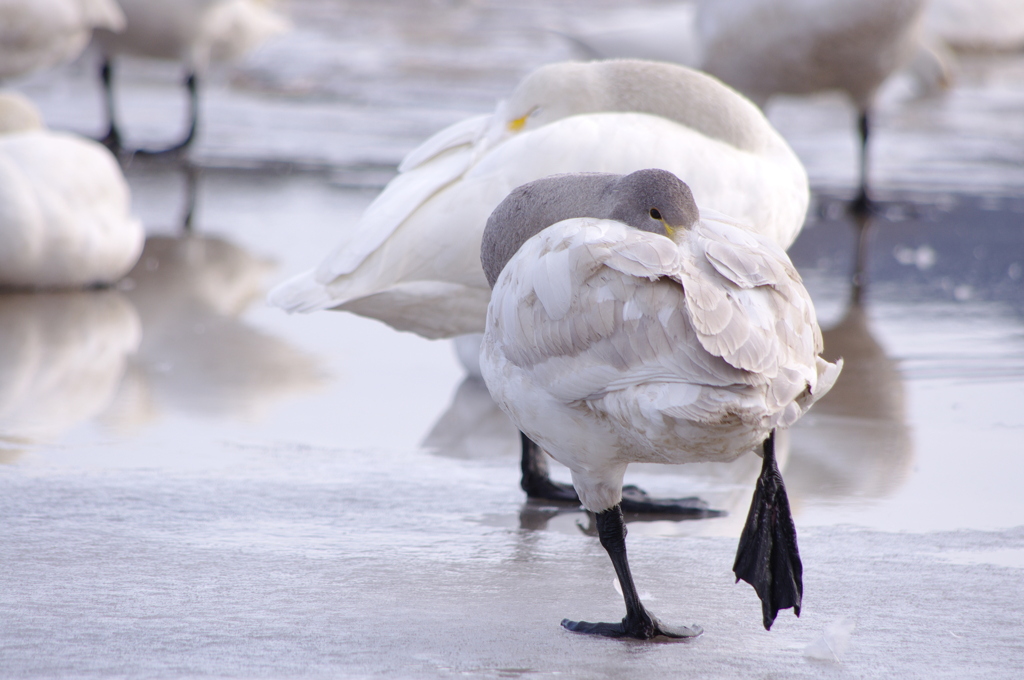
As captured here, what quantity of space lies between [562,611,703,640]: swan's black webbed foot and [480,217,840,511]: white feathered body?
29 cm

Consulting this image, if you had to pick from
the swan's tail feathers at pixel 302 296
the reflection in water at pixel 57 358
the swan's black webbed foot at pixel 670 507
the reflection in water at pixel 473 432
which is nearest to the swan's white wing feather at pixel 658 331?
the swan's black webbed foot at pixel 670 507

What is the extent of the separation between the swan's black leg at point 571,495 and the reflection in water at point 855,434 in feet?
1.03

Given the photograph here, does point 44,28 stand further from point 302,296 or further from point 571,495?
point 571,495

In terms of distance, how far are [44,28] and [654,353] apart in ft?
26.4

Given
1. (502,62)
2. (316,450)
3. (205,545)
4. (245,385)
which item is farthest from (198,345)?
(502,62)

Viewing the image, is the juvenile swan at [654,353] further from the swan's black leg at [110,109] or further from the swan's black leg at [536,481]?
the swan's black leg at [110,109]

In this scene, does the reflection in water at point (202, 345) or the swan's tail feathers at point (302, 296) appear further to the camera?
the reflection in water at point (202, 345)

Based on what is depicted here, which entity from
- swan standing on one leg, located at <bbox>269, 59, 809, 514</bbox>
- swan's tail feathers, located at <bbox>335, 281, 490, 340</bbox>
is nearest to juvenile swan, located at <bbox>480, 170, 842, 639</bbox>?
swan standing on one leg, located at <bbox>269, 59, 809, 514</bbox>

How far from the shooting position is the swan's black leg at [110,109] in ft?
32.3

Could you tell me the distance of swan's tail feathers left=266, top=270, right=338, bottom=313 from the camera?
4.11 meters

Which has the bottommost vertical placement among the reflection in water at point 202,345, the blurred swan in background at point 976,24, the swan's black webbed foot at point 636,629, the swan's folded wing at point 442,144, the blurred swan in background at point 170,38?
the blurred swan in background at point 976,24

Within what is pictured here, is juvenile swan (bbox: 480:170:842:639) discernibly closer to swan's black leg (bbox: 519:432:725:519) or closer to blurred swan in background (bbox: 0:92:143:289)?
swan's black leg (bbox: 519:432:725:519)

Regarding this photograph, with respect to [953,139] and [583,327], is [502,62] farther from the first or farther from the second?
[583,327]

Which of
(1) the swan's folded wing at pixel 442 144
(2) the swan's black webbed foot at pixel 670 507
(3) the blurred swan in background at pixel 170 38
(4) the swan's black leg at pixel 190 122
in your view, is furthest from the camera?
(3) the blurred swan in background at pixel 170 38
